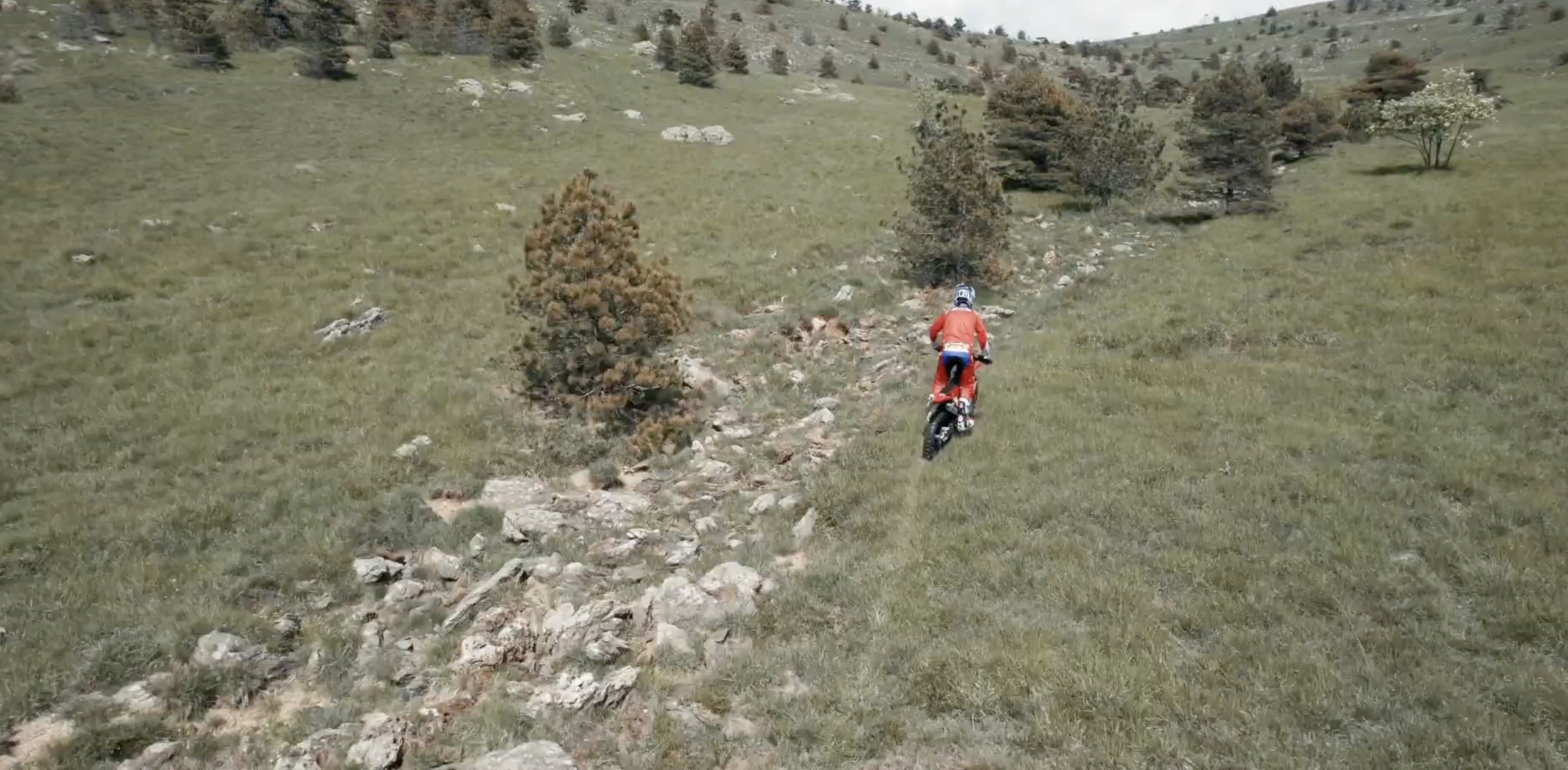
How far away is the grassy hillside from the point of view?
5961mm

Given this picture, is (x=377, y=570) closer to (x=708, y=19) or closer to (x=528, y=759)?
(x=528, y=759)

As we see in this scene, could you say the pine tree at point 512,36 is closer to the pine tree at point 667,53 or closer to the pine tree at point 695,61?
the pine tree at point 667,53

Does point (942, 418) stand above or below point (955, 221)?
below

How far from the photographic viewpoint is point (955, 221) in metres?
21.0

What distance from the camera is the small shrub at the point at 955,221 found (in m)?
20.8

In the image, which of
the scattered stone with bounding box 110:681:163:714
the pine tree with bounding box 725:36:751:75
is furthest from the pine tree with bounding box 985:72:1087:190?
the pine tree with bounding box 725:36:751:75

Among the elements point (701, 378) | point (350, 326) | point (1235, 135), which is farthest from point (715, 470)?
point (1235, 135)

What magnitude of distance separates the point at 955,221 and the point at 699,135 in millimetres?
25840

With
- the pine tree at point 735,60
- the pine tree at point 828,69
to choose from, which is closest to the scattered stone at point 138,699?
the pine tree at point 735,60

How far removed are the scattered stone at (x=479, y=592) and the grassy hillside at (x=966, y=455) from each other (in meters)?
0.93

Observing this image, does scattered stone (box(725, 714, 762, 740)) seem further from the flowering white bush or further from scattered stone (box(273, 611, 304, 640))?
the flowering white bush

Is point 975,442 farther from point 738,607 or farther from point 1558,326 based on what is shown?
point 1558,326

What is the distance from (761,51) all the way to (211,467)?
7833cm

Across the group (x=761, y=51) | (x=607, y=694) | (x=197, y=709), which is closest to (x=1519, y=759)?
(x=607, y=694)
